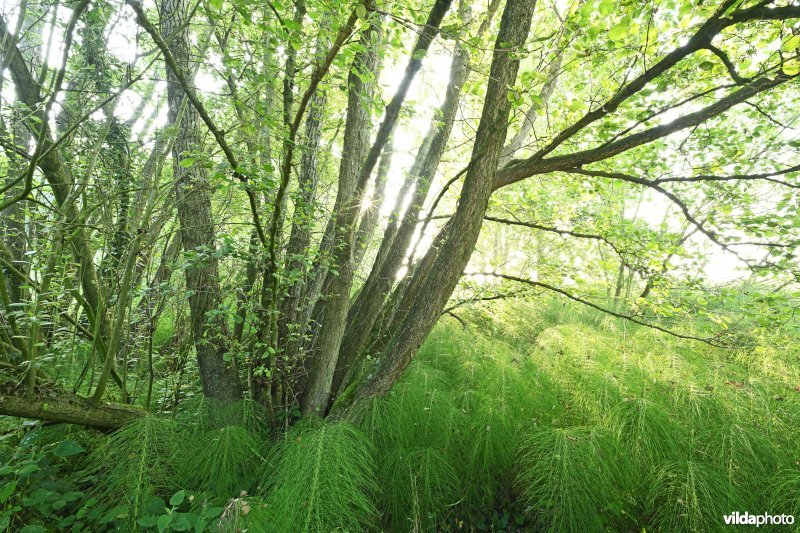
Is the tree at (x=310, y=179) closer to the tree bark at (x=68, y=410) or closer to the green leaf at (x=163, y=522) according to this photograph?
the tree bark at (x=68, y=410)

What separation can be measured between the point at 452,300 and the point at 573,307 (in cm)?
410

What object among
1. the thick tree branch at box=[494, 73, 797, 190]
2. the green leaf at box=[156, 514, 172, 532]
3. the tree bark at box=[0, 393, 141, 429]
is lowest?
the green leaf at box=[156, 514, 172, 532]

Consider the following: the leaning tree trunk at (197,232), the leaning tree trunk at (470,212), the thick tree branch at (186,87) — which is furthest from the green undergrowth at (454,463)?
the thick tree branch at (186,87)

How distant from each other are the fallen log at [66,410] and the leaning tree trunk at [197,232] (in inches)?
22.0

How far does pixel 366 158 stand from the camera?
119 inches

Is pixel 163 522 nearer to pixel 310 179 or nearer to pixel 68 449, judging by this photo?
pixel 68 449

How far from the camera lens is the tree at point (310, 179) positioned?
205cm

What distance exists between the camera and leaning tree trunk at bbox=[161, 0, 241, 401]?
2531mm

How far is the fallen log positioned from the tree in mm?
20

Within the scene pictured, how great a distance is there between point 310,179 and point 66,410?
224 centimetres

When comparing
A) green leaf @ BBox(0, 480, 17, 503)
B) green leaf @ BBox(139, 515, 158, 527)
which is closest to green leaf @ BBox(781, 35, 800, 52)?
green leaf @ BBox(139, 515, 158, 527)

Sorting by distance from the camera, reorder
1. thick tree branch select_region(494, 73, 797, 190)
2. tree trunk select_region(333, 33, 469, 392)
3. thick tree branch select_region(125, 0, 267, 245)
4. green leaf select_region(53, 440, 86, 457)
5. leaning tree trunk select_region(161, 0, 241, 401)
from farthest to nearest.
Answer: tree trunk select_region(333, 33, 469, 392) < leaning tree trunk select_region(161, 0, 241, 401) < thick tree branch select_region(494, 73, 797, 190) < green leaf select_region(53, 440, 86, 457) < thick tree branch select_region(125, 0, 267, 245)

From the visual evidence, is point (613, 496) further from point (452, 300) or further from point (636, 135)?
point (636, 135)
